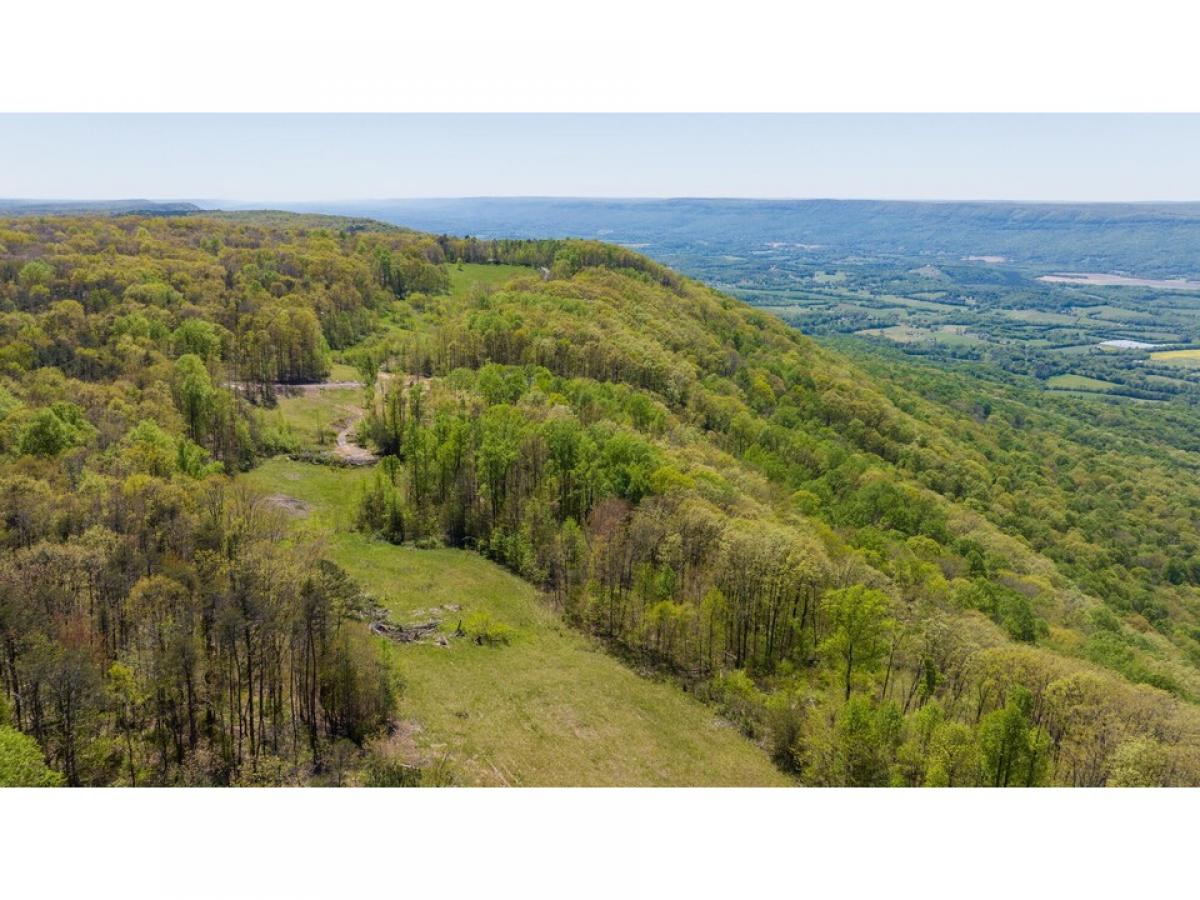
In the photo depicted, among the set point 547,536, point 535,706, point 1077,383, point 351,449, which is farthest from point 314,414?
point 1077,383

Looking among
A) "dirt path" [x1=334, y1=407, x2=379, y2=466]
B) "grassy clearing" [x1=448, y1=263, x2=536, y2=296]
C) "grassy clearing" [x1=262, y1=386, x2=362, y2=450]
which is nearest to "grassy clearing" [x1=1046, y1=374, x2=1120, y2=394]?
"grassy clearing" [x1=448, y1=263, x2=536, y2=296]

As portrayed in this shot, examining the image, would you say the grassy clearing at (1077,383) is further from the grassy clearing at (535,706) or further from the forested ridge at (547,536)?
the grassy clearing at (535,706)

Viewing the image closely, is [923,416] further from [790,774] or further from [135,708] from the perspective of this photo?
[135,708]

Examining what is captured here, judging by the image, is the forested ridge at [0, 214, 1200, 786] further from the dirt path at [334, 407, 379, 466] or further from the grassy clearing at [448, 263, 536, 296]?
the grassy clearing at [448, 263, 536, 296]

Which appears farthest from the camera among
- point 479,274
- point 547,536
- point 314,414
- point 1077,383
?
point 1077,383

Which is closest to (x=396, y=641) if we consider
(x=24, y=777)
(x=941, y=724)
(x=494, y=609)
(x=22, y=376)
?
(x=494, y=609)

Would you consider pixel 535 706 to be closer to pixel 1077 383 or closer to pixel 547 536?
pixel 547 536
